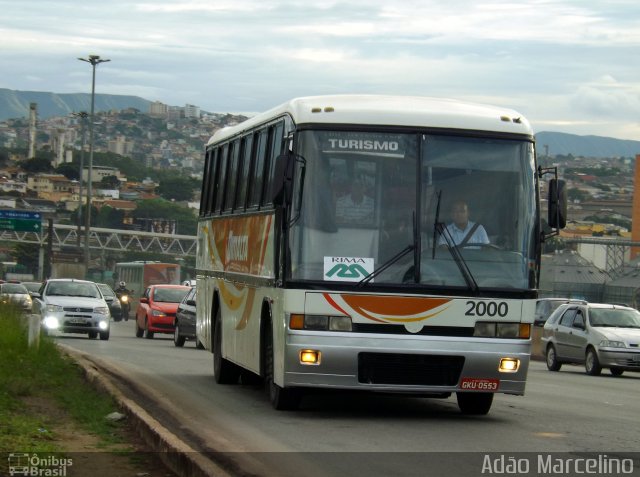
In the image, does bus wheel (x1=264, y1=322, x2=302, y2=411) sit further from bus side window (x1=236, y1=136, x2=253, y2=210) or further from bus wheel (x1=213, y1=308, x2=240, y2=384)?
bus wheel (x1=213, y1=308, x2=240, y2=384)

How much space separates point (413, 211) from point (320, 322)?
1.40 m

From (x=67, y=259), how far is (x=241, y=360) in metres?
73.6

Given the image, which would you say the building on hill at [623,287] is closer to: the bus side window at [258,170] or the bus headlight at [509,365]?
the bus side window at [258,170]

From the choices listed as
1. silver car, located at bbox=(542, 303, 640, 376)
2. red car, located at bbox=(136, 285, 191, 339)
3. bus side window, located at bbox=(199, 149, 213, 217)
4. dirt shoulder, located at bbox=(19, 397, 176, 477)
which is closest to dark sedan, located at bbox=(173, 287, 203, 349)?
red car, located at bbox=(136, 285, 191, 339)

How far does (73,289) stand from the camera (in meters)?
35.0

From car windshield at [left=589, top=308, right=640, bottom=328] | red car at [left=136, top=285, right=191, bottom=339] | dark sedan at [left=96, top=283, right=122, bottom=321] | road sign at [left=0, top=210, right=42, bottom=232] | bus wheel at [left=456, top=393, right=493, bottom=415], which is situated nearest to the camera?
bus wheel at [left=456, top=393, right=493, bottom=415]

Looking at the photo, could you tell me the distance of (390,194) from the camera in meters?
13.3

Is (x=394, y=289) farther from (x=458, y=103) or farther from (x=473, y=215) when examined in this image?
(x=458, y=103)

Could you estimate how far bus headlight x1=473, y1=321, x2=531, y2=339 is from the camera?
13.2m

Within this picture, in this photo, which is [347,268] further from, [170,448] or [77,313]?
[77,313]

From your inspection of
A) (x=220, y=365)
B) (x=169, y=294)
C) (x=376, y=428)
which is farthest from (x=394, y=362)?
(x=169, y=294)

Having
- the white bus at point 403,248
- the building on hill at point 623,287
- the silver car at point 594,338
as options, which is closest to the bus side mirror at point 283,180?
the white bus at point 403,248

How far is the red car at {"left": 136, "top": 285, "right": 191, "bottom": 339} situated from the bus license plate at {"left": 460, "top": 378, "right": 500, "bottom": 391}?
81.7ft

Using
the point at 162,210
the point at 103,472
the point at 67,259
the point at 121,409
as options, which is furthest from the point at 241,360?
the point at 162,210
